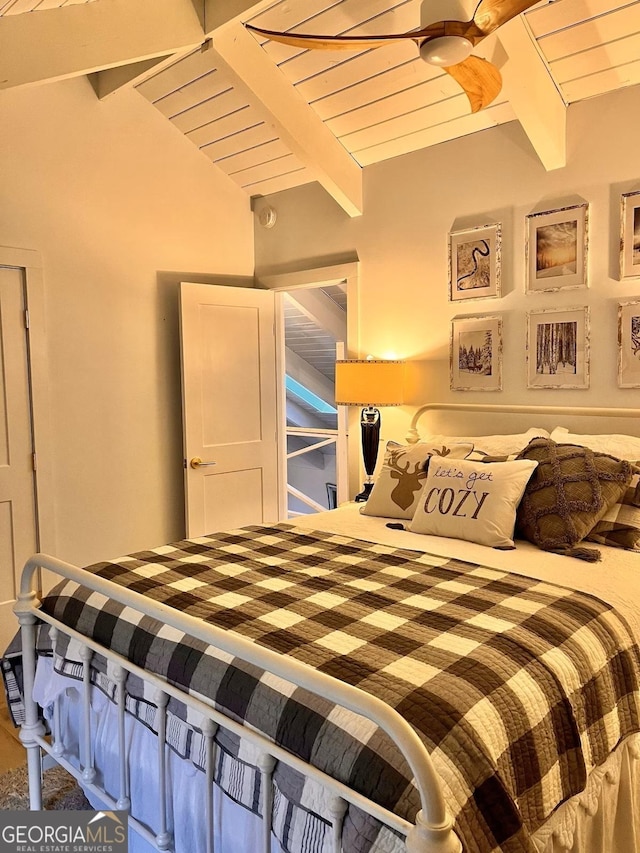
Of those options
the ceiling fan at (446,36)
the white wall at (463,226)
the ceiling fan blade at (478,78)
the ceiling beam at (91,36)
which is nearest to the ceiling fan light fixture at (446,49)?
the ceiling fan at (446,36)

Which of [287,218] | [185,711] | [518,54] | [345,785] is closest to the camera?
[345,785]

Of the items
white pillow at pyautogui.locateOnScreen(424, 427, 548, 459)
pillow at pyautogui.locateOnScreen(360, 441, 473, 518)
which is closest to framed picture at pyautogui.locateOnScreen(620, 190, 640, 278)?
white pillow at pyautogui.locateOnScreen(424, 427, 548, 459)

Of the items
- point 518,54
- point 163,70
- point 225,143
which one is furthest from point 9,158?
point 518,54

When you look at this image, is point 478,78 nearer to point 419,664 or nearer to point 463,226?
point 463,226

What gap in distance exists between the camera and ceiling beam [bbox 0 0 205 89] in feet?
8.27

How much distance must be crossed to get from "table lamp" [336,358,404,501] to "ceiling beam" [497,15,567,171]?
1215 millimetres

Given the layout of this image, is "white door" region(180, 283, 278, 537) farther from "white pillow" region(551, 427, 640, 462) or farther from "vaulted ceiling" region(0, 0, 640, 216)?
"white pillow" region(551, 427, 640, 462)

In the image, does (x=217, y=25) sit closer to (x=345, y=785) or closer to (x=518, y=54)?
(x=518, y=54)

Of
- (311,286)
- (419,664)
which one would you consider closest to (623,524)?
(419,664)

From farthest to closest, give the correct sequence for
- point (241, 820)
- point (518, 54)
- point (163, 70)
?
point (163, 70) → point (518, 54) → point (241, 820)

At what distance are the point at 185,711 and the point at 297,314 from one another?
4256 millimetres

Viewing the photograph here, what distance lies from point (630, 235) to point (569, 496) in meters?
1.23

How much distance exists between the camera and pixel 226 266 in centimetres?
423

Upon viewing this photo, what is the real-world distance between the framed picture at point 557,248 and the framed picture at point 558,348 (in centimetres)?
13
